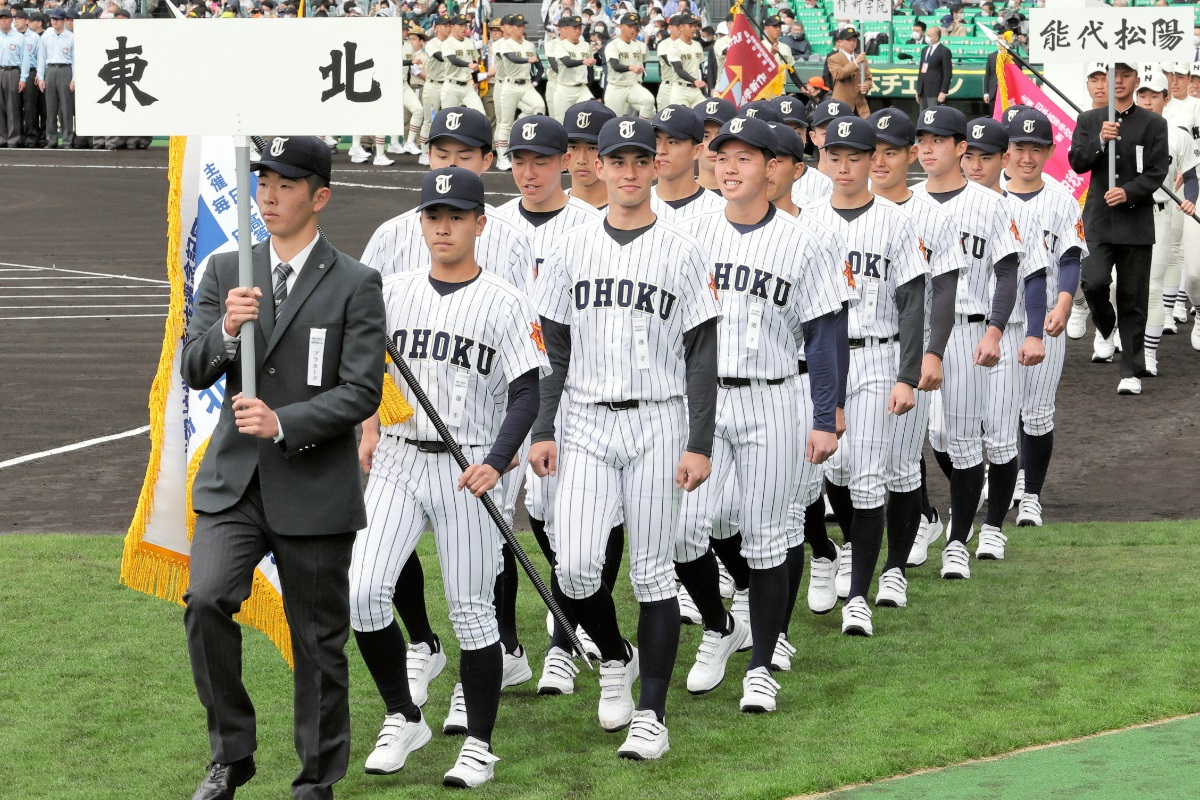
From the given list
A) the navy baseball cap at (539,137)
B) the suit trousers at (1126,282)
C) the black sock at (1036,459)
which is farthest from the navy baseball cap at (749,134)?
the suit trousers at (1126,282)

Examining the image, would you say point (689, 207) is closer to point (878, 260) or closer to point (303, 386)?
point (878, 260)

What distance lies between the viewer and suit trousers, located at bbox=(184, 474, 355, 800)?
5547 mm

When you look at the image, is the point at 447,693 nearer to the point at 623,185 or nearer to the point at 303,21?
the point at 623,185

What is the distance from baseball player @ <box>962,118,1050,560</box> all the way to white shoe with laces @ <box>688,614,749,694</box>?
2737mm

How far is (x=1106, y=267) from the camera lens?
14398 mm

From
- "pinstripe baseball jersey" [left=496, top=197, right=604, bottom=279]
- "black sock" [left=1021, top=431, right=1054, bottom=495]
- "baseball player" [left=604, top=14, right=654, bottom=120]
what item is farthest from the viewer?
"baseball player" [left=604, top=14, right=654, bottom=120]

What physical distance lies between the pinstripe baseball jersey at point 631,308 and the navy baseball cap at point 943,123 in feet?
9.64

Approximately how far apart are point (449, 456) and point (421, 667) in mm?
1272

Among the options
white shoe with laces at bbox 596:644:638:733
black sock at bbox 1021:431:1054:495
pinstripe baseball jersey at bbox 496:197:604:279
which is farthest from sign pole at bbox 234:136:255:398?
black sock at bbox 1021:431:1054:495

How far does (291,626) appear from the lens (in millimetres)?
5785

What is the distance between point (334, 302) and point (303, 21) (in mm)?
919

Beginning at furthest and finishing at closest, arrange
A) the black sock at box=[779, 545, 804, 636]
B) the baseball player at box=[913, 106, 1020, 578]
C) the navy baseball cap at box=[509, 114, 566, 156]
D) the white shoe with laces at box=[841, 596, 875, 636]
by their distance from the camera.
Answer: the baseball player at box=[913, 106, 1020, 578] < the white shoe with laces at box=[841, 596, 875, 636] < the navy baseball cap at box=[509, 114, 566, 156] < the black sock at box=[779, 545, 804, 636]

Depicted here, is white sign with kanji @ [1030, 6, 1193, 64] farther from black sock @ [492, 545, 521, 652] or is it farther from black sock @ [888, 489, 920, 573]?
black sock @ [492, 545, 521, 652]

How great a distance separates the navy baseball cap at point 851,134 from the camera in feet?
26.9
